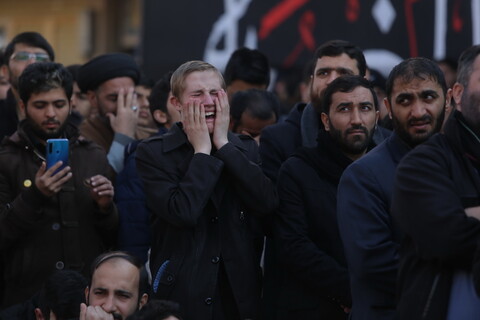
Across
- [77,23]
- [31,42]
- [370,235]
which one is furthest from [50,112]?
[77,23]

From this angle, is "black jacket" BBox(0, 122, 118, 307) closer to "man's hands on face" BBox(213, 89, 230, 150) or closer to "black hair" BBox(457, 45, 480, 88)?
"man's hands on face" BBox(213, 89, 230, 150)

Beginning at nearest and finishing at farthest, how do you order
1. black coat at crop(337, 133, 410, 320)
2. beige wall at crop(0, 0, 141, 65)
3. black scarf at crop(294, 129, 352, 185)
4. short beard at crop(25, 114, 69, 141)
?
black coat at crop(337, 133, 410, 320) < black scarf at crop(294, 129, 352, 185) < short beard at crop(25, 114, 69, 141) < beige wall at crop(0, 0, 141, 65)

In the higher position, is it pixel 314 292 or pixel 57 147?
pixel 57 147

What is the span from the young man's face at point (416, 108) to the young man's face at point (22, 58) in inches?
121

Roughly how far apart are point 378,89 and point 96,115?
2.34 m

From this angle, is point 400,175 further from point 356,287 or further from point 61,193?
point 61,193

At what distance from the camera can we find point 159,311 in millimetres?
4785

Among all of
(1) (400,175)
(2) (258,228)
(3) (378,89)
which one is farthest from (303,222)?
(3) (378,89)

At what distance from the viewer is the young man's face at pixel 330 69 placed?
617 cm

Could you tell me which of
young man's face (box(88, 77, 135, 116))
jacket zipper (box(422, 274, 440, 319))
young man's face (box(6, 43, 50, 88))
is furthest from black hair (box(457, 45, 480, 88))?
young man's face (box(6, 43, 50, 88))

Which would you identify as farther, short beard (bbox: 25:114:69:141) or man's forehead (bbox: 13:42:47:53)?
man's forehead (bbox: 13:42:47:53)

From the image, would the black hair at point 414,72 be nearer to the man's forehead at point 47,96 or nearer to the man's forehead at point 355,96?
the man's forehead at point 355,96

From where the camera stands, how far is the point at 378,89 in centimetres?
846

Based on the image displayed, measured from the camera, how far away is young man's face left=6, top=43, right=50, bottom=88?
734 cm
